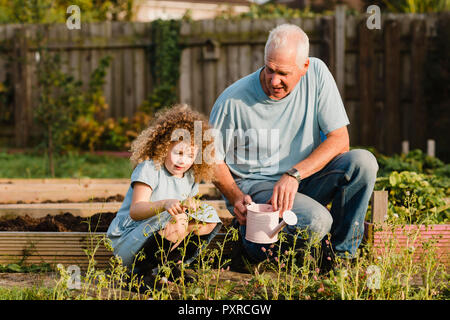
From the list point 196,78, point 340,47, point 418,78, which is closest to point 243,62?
point 196,78

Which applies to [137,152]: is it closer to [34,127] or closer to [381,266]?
[381,266]

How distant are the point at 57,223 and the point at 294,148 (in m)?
1.65

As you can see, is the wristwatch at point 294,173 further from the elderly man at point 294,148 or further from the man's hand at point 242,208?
the man's hand at point 242,208

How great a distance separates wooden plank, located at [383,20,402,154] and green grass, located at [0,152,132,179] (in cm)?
394

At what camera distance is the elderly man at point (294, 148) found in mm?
2812

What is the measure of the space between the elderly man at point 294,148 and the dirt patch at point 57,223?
982 mm

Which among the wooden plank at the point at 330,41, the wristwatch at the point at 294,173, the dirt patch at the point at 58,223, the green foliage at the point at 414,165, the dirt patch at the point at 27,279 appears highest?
the wooden plank at the point at 330,41

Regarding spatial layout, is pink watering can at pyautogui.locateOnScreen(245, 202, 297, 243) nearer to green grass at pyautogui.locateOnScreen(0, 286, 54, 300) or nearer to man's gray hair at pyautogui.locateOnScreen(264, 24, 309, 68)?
man's gray hair at pyautogui.locateOnScreen(264, 24, 309, 68)

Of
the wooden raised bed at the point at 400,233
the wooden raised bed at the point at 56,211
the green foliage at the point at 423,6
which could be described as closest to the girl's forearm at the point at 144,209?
the wooden raised bed at the point at 56,211

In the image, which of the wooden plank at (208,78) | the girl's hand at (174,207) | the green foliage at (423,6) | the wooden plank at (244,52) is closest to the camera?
the girl's hand at (174,207)

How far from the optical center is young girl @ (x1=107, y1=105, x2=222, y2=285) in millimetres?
2623
